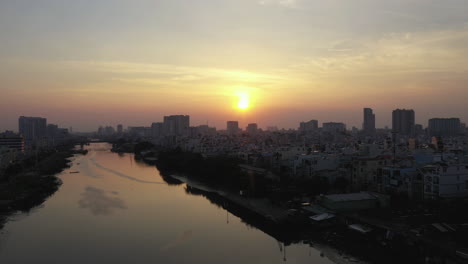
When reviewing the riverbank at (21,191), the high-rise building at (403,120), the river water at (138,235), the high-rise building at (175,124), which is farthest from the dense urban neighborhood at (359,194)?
the high-rise building at (175,124)

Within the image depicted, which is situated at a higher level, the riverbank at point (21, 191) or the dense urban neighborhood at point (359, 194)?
the dense urban neighborhood at point (359, 194)

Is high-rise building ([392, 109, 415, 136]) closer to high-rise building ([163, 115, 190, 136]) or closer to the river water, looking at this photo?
high-rise building ([163, 115, 190, 136])

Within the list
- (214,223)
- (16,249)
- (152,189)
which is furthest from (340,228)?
(152,189)

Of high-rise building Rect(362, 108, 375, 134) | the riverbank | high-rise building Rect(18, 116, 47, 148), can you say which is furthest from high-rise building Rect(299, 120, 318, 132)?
the riverbank

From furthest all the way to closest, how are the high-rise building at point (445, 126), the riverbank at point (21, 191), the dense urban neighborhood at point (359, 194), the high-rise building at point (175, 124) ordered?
the high-rise building at point (175, 124) → the high-rise building at point (445, 126) → the riverbank at point (21, 191) → the dense urban neighborhood at point (359, 194)

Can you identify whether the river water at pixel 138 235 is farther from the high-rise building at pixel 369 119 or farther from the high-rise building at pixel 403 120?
the high-rise building at pixel 369 119

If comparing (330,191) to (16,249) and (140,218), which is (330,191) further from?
(16,249)

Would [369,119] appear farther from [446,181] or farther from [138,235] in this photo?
[138,235]
